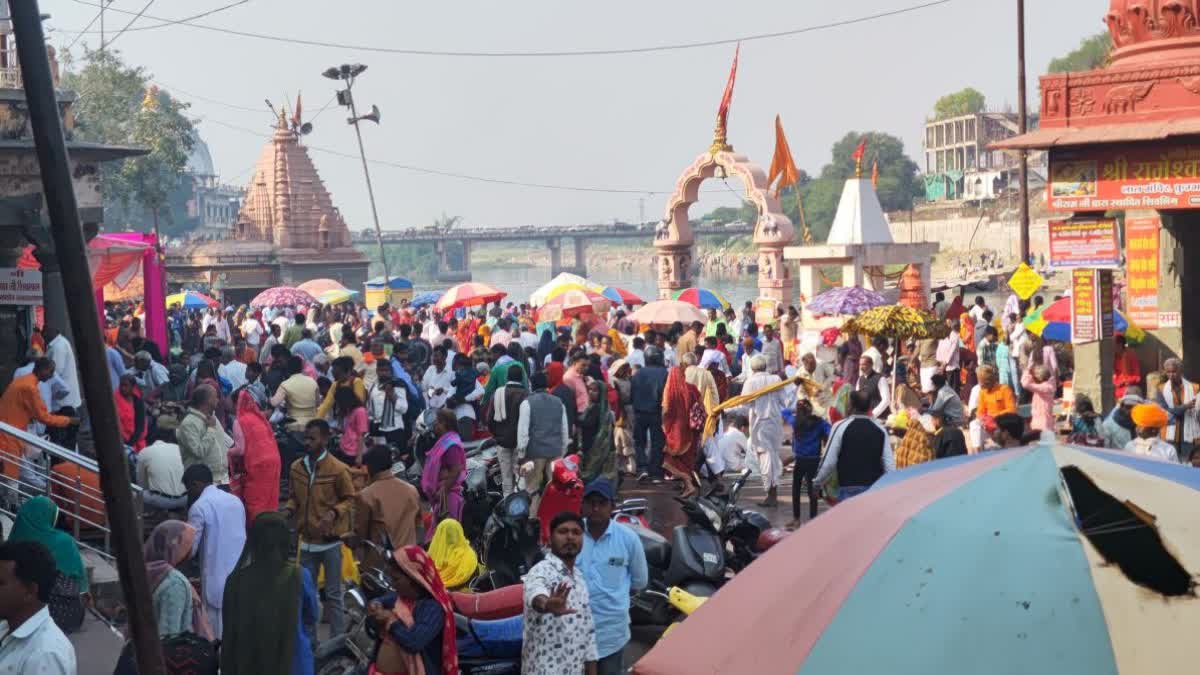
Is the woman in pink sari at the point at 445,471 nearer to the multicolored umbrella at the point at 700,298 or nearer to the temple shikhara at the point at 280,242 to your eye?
the multicolored umbrella at the point at 700,298

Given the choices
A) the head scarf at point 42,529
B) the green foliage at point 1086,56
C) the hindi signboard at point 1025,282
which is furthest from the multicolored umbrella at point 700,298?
the green foliage at point 1086,56

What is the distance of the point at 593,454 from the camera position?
479 inches

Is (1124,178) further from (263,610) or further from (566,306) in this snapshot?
(263,610)

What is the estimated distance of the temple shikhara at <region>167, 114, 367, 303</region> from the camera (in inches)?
2280

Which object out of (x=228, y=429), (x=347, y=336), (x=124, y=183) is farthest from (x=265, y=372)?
(x=124, y=183)

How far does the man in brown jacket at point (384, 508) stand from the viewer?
802 centimetres

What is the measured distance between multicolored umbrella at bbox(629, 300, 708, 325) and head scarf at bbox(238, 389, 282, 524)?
10.7 metres

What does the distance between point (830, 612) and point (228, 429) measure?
32.6 feet

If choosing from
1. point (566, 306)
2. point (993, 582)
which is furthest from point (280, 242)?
point (993, 582)

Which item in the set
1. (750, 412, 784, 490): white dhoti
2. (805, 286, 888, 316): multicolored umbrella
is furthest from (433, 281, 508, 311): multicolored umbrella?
(750, 412, 784, 490): white dhoti

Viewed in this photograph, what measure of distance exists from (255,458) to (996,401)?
18.3 ft

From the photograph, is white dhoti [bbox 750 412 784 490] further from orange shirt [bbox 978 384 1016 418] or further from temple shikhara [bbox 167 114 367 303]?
temple shikhara [bbox 167 114 367 303]

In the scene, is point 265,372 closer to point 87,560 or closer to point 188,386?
point 188,386

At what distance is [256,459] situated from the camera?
30.7 feet
